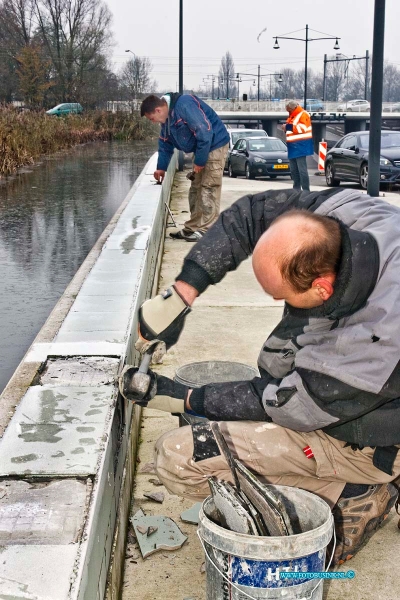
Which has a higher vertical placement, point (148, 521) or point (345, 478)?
point (345, 478)

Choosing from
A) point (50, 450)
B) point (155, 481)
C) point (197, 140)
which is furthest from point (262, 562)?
point (197, 140)

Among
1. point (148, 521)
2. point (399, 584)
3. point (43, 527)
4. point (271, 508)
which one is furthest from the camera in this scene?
point (148, 521)

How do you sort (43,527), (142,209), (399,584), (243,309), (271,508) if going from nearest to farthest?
(43,527) → (271,508) → (399,584) → (243,309) → (142,209)

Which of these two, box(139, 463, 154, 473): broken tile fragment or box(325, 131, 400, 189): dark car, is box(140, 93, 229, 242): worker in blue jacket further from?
box(325, 131, 400, 189): dark car

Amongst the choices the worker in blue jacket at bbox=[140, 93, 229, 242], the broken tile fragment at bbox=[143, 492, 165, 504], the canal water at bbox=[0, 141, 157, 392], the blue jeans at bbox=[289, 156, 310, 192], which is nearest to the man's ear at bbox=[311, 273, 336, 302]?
the broken tile fragment at bbox=[143, 492, 165, 504]

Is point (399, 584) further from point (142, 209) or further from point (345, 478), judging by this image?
point (142, 209)

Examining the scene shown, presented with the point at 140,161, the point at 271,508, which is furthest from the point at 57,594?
the point at 140,161

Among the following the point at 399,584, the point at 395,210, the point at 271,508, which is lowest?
the point at 399,584

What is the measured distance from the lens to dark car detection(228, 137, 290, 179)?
20.9m

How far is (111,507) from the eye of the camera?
2.54 meters

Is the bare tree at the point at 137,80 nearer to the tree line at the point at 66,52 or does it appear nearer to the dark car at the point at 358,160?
the tree line at the point at 66,52

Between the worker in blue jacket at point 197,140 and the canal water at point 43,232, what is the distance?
1546 mm

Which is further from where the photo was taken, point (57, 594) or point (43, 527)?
point (43, 527)

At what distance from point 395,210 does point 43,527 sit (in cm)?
153
